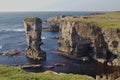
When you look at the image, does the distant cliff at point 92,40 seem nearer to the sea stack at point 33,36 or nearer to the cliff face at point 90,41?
the cliff face at point 90,41

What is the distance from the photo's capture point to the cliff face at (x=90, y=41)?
91875 mm

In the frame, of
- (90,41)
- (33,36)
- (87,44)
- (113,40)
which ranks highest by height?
(113,40)

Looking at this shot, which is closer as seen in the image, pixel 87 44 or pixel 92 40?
pixel 92 40

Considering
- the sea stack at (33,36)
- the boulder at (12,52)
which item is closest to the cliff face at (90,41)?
the sea stack at (33,36)

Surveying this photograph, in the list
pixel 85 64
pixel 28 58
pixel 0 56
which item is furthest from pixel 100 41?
pixel 0 56

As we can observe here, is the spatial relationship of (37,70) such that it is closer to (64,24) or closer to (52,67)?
(52,67)

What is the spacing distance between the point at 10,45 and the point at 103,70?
174 ft

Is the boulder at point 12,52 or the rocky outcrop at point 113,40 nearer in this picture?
the rocky outcrop at point 113,40

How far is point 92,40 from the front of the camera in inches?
3900

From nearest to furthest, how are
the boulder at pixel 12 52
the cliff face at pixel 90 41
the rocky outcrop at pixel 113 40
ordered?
1. the rocky outcrop at pixel 113 40
2. the cliff face at pixel 90 41
3. the boulder at pixel 12 52

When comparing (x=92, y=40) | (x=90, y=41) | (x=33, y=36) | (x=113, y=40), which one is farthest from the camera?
(x=33, y=36)

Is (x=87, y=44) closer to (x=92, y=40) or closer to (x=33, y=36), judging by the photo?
(x=92, y=40)

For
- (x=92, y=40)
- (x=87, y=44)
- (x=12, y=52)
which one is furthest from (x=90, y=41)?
(x=12, y=52)

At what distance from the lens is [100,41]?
96.9 metres
